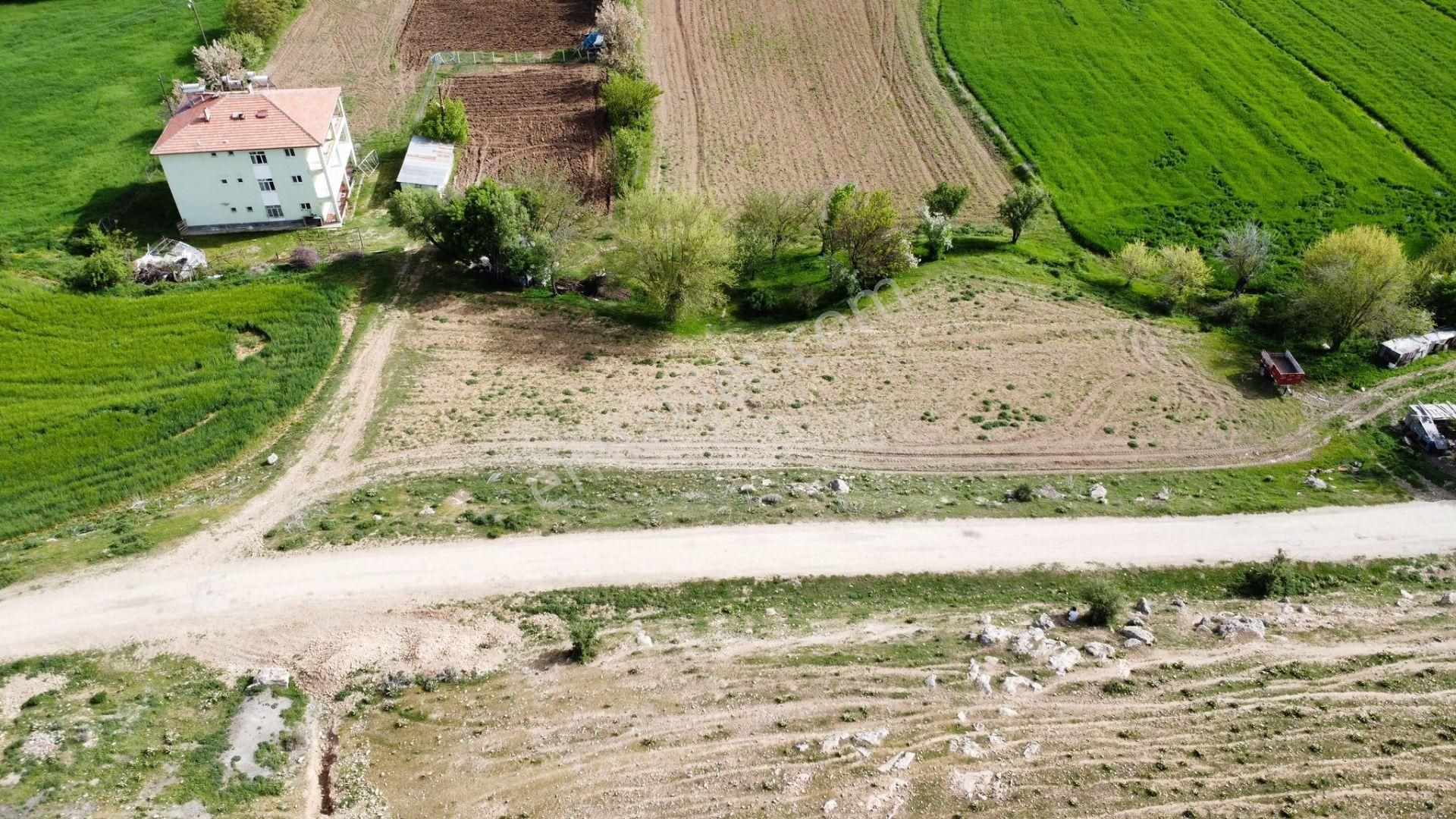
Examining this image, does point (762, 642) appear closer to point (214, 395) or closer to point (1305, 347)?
point (214, 395)

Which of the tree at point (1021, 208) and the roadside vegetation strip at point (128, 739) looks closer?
the roadside vegetation strip at point (128, 739)

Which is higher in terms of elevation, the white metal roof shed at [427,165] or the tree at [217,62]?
the tree at [217,62]

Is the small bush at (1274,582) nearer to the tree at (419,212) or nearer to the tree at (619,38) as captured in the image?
the tree at (419,212)

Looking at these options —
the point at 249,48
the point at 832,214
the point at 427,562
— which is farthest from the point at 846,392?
the point at 249,48

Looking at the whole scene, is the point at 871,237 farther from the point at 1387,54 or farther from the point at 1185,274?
the point at 1387,54

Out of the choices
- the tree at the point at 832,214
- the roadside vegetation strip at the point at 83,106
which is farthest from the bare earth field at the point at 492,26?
the tree at the point at 832,214

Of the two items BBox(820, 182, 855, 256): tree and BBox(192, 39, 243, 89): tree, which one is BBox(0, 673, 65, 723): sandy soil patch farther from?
BBox(192, 39, 243, 89): tree

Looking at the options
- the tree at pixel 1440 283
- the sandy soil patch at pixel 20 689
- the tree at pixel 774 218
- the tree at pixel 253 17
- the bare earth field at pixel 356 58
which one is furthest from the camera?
the tree at pixel 253 17
